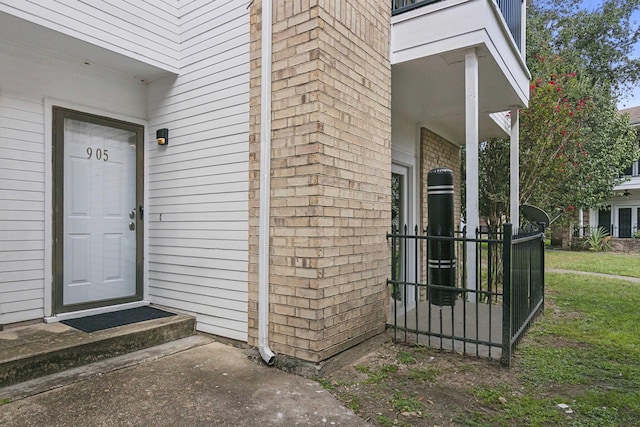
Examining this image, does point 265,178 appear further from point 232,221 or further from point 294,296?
point 294,296

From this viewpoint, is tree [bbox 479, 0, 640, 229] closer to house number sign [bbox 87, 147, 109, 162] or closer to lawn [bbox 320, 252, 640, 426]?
lawn [bbox 320, 252, 640, 426]

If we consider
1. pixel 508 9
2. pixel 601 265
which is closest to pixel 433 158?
pixel 508 9

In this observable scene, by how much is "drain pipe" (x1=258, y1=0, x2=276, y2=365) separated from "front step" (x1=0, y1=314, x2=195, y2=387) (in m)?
1.05

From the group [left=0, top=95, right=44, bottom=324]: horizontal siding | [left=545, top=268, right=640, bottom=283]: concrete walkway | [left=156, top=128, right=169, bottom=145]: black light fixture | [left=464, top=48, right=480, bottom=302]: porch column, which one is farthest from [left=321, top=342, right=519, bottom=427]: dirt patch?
[left=545, top=268, right=640, bottom=283]: concrete walkway

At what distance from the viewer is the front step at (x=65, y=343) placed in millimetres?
Result: 2809

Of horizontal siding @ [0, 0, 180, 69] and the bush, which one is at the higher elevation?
horizontal siding @ [0, 0, 180, 69]

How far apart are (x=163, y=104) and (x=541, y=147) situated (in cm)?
708

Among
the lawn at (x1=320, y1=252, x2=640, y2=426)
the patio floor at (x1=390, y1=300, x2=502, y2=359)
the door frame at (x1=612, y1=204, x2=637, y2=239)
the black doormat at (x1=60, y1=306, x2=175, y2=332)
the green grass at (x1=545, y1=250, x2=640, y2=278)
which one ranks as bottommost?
the lawn at (x1=320, y1=252, x2=640, y2=426)

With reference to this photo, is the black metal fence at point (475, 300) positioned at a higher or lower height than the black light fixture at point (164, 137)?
lower

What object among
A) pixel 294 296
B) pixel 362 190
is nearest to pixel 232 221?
pixel 294 296

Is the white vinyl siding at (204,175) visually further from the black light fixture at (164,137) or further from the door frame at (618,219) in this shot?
the door frame at (618,219)

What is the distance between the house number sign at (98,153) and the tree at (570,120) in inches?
293

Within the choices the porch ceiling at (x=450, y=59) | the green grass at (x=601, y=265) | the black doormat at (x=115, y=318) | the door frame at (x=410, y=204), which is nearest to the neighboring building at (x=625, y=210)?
the green grass at (x=601, y=265)

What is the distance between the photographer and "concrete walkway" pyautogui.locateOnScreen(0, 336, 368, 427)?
2.39 m
